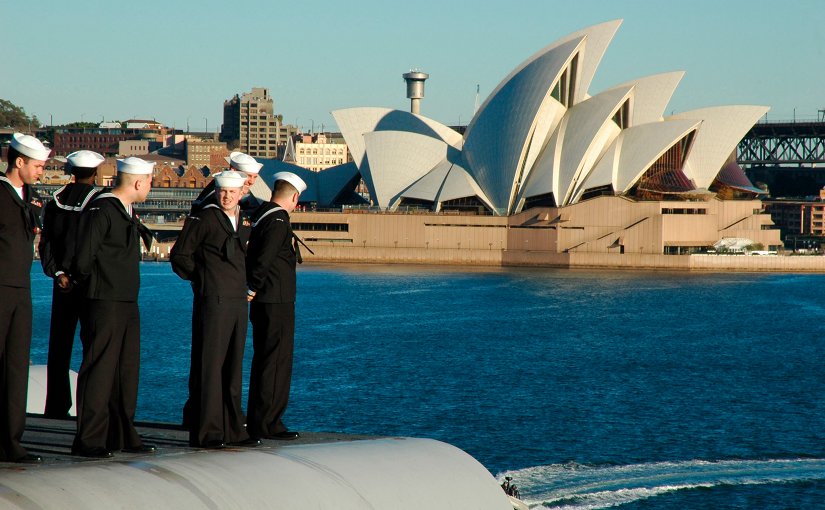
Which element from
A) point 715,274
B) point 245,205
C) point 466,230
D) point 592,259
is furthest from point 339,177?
point 245,205

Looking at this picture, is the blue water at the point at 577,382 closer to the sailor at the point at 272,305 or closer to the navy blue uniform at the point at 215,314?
the sailor at the point at 272,305

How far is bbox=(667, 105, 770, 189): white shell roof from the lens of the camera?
227ft

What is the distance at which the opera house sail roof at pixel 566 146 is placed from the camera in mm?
64625

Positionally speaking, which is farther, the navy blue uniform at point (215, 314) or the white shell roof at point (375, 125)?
the white shell roof at point (375, 125)

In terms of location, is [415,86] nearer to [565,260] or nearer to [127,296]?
[565,260]

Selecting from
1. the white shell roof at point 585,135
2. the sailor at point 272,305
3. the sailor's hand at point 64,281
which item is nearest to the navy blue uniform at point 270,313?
the sailor at point 272,305

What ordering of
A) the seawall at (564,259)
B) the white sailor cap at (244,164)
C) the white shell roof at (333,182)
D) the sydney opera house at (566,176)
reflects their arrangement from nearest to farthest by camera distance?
the white sailor cap at (244,164), the sydney opera house at (566,176), the seawall at (564,259), the white shell roof at (333,182)

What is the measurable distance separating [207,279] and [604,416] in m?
15.5

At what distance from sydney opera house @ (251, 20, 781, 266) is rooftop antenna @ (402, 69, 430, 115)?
25167 mm

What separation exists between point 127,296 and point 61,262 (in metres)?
0.47

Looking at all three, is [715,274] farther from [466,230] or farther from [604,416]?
[604,416]

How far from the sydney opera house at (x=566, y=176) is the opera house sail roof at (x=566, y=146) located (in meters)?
0.08

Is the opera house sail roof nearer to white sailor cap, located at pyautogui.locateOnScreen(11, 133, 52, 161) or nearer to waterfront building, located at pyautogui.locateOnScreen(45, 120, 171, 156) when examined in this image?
white sailor cap, located at pyautogui.locateOnScreen(11, 133, 52, 161)

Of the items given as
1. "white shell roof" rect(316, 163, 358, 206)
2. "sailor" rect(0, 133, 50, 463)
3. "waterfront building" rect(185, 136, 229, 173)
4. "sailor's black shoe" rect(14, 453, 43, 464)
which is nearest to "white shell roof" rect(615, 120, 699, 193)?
"white shell roof" rect(316, 163, 358, 206)
